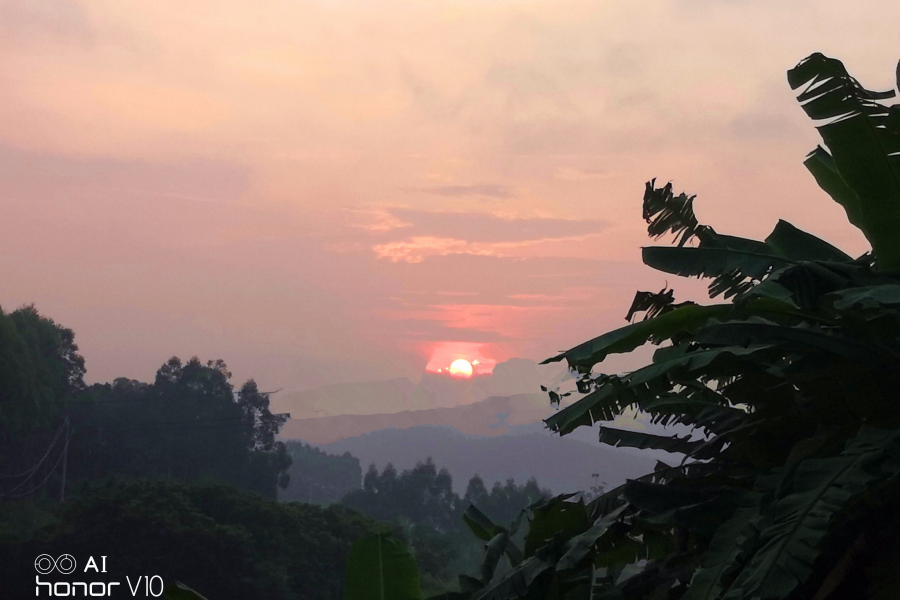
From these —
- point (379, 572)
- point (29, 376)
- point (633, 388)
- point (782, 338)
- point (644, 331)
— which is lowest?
point (379, 572)

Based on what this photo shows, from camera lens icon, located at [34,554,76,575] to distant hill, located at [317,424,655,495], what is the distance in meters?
71.4

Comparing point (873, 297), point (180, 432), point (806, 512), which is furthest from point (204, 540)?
point (873, 297)

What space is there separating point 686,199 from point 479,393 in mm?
170500

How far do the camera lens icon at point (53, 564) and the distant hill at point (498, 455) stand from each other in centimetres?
7142

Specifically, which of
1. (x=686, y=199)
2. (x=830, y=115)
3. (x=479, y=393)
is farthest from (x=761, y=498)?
(x=479, y=393)

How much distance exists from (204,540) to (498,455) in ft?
347

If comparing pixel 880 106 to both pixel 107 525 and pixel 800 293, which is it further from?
pixel 107 525

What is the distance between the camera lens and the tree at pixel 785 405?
4754mm

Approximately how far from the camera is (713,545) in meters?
5.05

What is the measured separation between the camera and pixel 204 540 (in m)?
62.0

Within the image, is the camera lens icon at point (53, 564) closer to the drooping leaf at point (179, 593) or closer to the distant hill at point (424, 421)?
the drooping leaf at point (179, 593)

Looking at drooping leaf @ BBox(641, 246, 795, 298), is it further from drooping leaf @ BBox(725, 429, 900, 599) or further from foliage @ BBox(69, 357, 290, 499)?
foliage @ BBox(69, 357, 290, 499)

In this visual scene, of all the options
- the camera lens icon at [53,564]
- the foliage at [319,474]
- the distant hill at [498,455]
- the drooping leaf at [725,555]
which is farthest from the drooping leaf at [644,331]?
the distant hill at [498,455]

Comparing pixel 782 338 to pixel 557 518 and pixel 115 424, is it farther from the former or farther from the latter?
pixel 115 424
